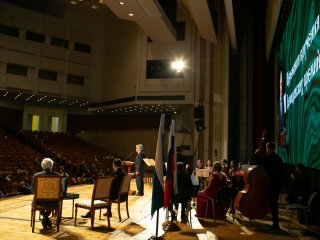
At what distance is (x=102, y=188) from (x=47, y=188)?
825mm

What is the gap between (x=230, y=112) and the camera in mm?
15078

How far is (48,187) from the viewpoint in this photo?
16.4ft

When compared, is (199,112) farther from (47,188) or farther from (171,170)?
(47,188)

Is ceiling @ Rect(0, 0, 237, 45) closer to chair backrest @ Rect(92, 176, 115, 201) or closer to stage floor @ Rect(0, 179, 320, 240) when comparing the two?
stage floor @ Rect(0, 179, 320, 240)

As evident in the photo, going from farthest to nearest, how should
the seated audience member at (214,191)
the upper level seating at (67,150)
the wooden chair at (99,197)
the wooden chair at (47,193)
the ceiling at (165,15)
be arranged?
the upper level seating at (67,150)
the ceiling at (165,15)
the seated audience member at (214,191)
the wooden chair at (99,197)
the wooden chair at (47,193)

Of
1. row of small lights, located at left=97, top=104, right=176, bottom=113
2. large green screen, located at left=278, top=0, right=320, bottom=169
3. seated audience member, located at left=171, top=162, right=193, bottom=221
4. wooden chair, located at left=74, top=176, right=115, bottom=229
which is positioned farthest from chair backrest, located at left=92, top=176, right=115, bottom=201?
row of small lights, located at left=97, top=104, right=176, bottom=113

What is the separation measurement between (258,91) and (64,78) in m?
11.6

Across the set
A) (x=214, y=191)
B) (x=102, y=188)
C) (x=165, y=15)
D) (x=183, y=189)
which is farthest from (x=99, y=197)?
(x=165, y=15)

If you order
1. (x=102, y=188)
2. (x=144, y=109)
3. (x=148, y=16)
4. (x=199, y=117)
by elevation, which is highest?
(x=148, y=16)

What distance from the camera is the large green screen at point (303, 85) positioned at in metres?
5.09

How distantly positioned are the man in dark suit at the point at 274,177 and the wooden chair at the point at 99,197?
241cm

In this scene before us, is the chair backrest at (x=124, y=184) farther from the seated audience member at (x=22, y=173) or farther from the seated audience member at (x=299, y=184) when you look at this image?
the seated audience member at (x=22, y=173)

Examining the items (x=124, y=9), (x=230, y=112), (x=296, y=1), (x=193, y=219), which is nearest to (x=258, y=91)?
(x=230, y=112)

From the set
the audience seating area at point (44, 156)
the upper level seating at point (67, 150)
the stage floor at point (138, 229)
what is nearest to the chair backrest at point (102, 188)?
the stage floor at point (138, 229)
